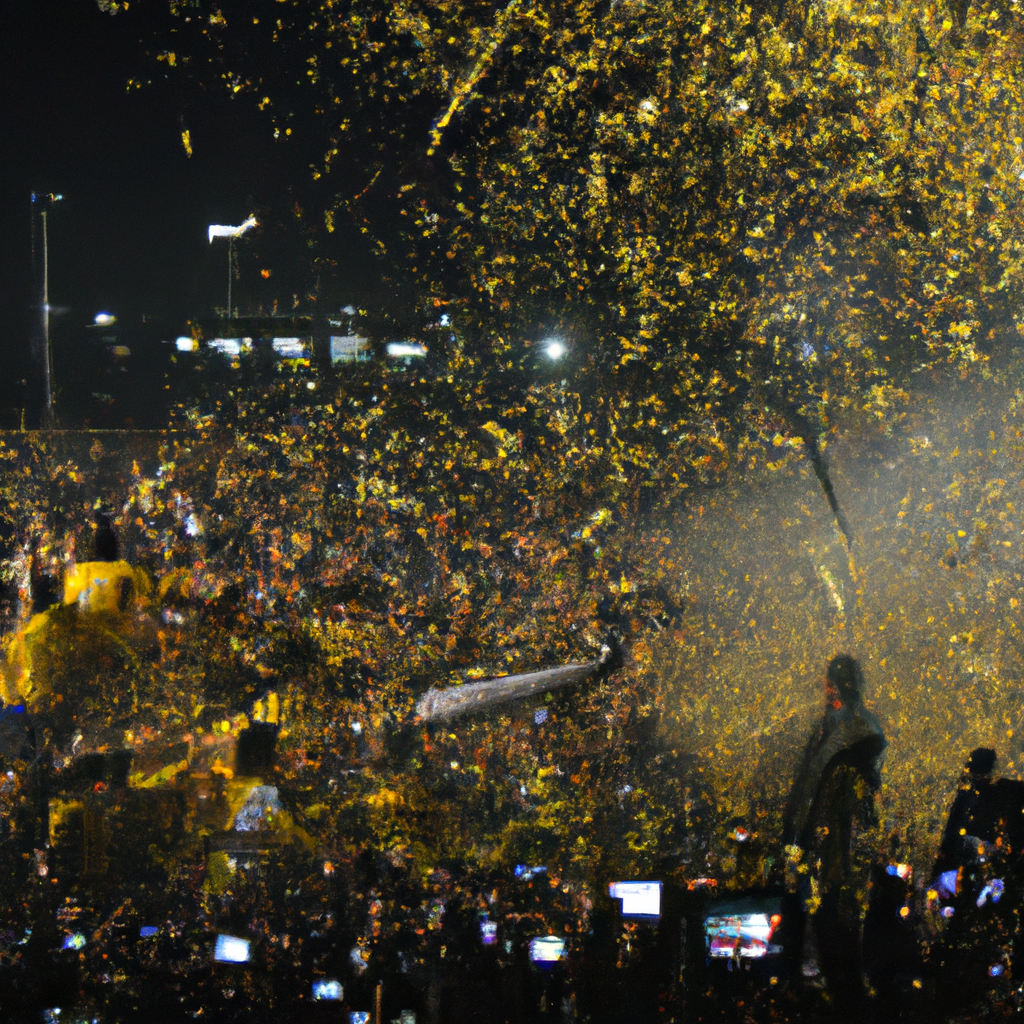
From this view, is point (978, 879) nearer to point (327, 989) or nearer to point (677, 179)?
point (327, 989)

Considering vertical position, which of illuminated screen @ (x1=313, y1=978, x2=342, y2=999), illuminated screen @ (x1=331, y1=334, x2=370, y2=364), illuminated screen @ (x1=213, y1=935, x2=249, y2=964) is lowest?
illuminated screen @ (x1=313, y1=978, x2=342, y2=999)

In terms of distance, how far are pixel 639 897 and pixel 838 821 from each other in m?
0.26

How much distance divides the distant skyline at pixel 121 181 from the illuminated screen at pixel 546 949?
819 mm

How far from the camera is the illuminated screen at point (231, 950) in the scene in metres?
0.85

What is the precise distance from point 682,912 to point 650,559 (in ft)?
1.42

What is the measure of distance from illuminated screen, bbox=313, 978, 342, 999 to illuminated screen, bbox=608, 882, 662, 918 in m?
0.35

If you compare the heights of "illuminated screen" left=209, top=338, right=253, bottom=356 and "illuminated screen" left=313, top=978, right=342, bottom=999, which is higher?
"illuminated screen" left=209, top=338, right=253, bottom=356

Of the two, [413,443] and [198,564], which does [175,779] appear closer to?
[198,564]

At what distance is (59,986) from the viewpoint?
2.79 feet

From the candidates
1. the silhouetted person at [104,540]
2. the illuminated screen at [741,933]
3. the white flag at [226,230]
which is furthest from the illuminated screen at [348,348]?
the illuminated screen at [741,933]

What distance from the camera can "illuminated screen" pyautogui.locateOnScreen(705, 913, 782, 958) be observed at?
2.86 feet

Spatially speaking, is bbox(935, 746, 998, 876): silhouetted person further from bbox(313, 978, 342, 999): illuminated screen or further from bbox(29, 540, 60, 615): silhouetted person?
bbox(29, 540, 60, 615): silhouetted person

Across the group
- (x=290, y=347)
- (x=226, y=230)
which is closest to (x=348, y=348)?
(x=290, y=347)

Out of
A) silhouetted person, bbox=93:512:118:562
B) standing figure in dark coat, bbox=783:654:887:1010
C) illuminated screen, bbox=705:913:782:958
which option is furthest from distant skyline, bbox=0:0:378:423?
illuminated screen, bbox=705:913:782:958
